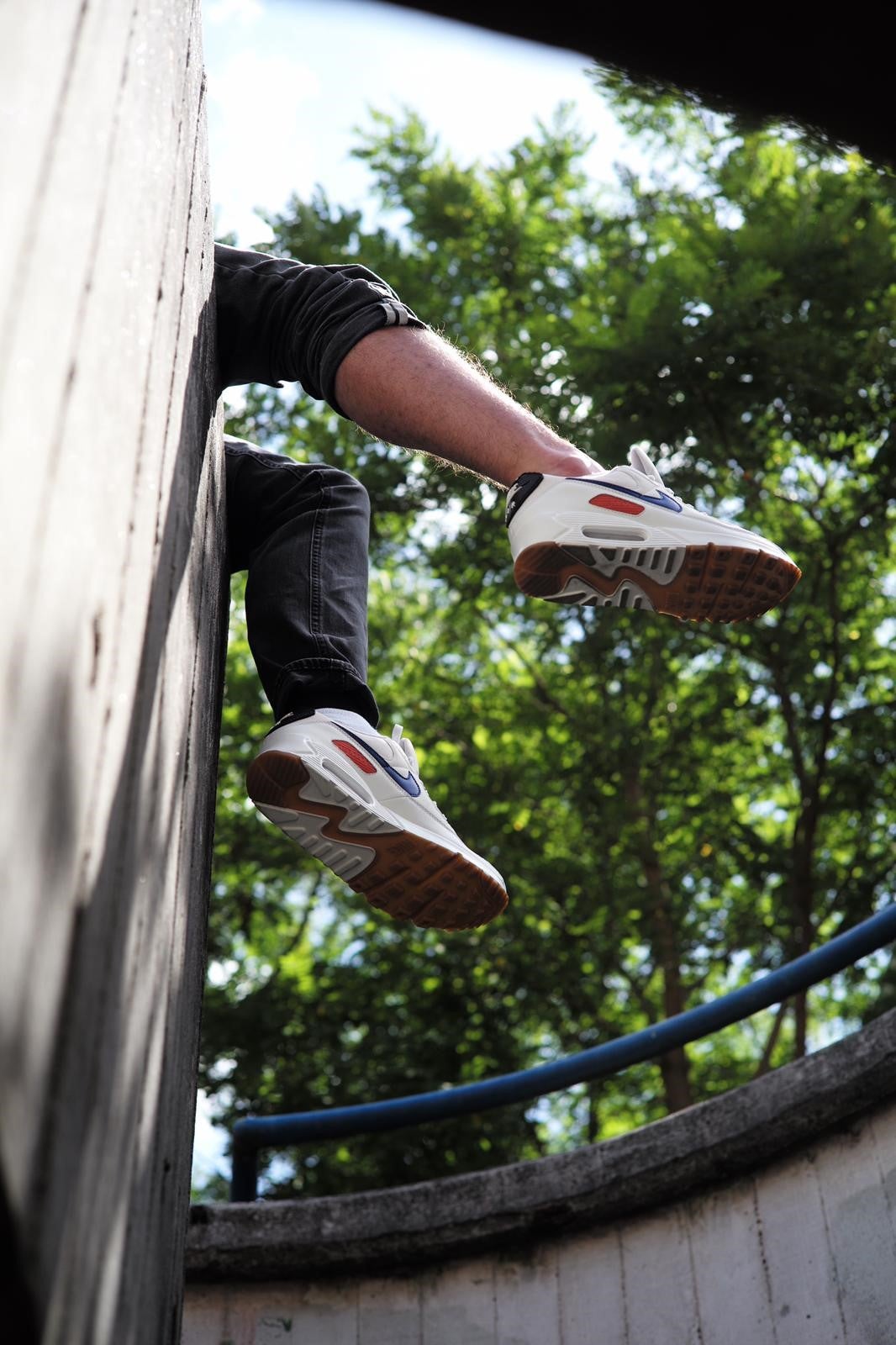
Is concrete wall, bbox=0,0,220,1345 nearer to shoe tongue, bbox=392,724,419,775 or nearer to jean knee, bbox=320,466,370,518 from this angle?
shoe tongue, bbox=392,724,419,775

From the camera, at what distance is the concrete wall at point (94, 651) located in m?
0.77

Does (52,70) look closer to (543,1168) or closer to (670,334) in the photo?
(543,1168)

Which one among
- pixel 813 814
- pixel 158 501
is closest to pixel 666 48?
pixel 158 501

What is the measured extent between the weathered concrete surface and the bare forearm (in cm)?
157

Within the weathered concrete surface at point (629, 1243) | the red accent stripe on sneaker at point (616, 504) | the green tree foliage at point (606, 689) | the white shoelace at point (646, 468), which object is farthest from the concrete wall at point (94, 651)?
the green tree foliage at point (606, 689)

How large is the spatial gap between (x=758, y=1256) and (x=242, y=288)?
221cm

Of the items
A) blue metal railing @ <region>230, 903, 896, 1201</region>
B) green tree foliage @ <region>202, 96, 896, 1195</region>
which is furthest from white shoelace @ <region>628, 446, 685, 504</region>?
green tree foliage @ <region>202, 96, 896, 1195</region>

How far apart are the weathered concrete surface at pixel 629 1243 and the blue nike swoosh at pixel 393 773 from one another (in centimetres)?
131

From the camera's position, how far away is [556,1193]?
3127 mm

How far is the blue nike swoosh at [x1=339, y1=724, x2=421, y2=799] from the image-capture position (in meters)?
2.10

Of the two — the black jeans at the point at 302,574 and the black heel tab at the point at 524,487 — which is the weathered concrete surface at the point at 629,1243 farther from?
the black heel tab at the point at 524,487

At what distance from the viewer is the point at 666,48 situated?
0.79 metres

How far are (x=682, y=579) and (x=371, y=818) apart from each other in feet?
2.03

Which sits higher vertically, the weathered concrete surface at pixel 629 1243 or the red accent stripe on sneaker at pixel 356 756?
the red accent stripe on sneaker at pixel 356 756
